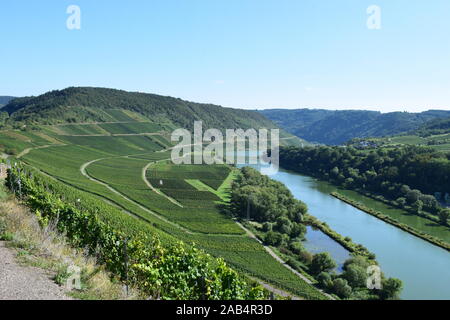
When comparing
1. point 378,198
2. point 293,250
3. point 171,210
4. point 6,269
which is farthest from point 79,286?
point 378,198

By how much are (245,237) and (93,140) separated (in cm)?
7856

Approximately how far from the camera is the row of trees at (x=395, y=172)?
66.2m

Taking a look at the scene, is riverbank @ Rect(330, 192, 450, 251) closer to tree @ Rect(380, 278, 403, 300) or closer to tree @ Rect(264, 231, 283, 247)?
tree @ Rect(380, 278, 403, 300)

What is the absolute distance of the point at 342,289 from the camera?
96.8ft

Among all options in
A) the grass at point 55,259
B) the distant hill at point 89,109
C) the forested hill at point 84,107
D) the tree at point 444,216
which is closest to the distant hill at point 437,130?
the tree at point 444,216

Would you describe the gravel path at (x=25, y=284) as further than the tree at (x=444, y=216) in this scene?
No

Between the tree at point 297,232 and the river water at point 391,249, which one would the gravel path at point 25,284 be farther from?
the tree at point 297,232

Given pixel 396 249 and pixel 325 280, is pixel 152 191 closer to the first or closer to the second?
pixel 325 280

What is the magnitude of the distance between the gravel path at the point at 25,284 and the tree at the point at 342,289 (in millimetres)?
26694

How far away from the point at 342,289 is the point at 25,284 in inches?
1083

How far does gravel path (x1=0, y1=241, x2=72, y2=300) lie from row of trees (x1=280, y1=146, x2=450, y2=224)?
60865 mm

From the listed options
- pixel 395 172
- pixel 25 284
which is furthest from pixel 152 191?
pixel 395 172

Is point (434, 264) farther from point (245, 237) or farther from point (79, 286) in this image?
point (79, 286)
